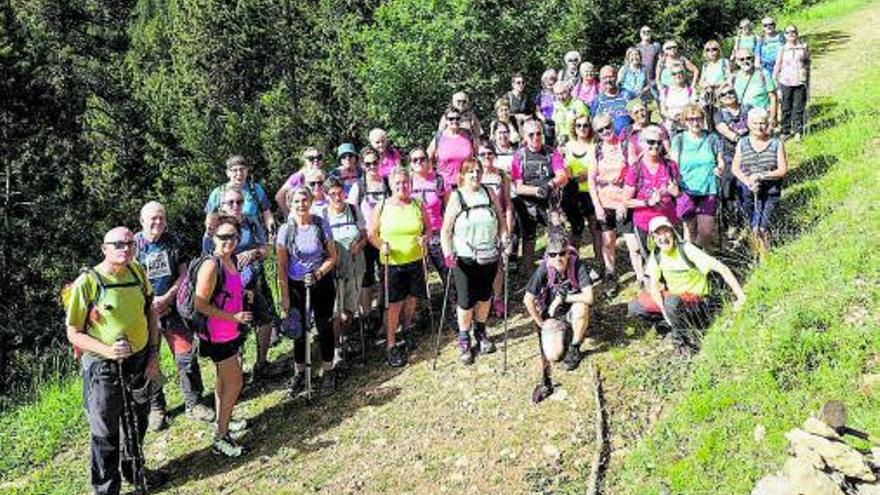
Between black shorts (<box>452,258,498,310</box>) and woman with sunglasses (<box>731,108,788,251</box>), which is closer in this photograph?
black shorts (<box>452,258,498,310</box>)

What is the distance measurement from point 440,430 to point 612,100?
5.15 m

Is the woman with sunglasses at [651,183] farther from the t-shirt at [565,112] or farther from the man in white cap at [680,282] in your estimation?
the t-shirt at [565,112]

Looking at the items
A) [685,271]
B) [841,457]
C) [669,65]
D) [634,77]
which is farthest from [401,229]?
[634,77]

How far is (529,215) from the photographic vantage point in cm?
898

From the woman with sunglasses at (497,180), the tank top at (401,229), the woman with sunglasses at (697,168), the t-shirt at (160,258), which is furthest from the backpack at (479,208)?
the t-shirt at (160,258)

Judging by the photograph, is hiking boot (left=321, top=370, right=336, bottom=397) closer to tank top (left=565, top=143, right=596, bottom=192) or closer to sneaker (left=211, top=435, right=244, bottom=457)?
sneaker (left=211, top=435, right=244, bottom=457)

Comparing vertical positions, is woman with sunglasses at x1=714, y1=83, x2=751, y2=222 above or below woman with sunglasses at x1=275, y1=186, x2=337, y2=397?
above

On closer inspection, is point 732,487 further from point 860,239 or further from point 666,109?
point 666,109

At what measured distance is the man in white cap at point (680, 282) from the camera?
671 cm

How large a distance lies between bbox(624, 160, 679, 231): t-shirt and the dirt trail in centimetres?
114

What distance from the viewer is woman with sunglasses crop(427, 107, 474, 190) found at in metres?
8.74

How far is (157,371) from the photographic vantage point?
257 inches

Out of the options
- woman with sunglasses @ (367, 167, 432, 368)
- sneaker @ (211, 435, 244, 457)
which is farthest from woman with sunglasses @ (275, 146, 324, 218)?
sneaker @ (211, 435, 244, 457)

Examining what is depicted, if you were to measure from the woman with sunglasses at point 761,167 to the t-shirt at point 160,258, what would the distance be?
5670 millimetres
